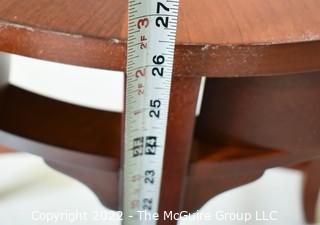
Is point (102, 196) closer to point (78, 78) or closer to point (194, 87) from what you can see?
point (194, 87)

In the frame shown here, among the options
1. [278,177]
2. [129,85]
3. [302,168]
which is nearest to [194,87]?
[129,85]

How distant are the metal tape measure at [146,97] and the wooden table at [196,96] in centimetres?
1

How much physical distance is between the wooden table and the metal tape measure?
1 centimetres

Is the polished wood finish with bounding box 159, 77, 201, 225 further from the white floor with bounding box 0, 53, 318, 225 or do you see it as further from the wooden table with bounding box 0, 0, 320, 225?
the white floor with bounding box 0, 53, 318, 225

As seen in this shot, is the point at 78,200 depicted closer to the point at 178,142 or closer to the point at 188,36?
the point at 178,142

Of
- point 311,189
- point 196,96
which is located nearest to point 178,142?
point 196,96

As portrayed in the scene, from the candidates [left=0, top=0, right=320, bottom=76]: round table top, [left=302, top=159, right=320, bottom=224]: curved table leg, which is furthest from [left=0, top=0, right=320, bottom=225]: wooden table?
[left=302, top=159, right=320, bottom=224]: curved table leg

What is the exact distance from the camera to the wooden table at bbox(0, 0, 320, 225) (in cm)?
44

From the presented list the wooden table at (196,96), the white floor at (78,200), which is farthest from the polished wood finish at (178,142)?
the white floor at (78,200)

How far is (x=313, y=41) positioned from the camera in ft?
1.47

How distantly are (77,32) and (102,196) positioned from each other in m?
0.33

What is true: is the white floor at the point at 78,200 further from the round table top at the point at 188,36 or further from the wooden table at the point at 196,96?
the round table top at the point at 188,36

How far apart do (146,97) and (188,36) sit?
0.07m

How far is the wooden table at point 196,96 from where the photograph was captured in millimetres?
435
